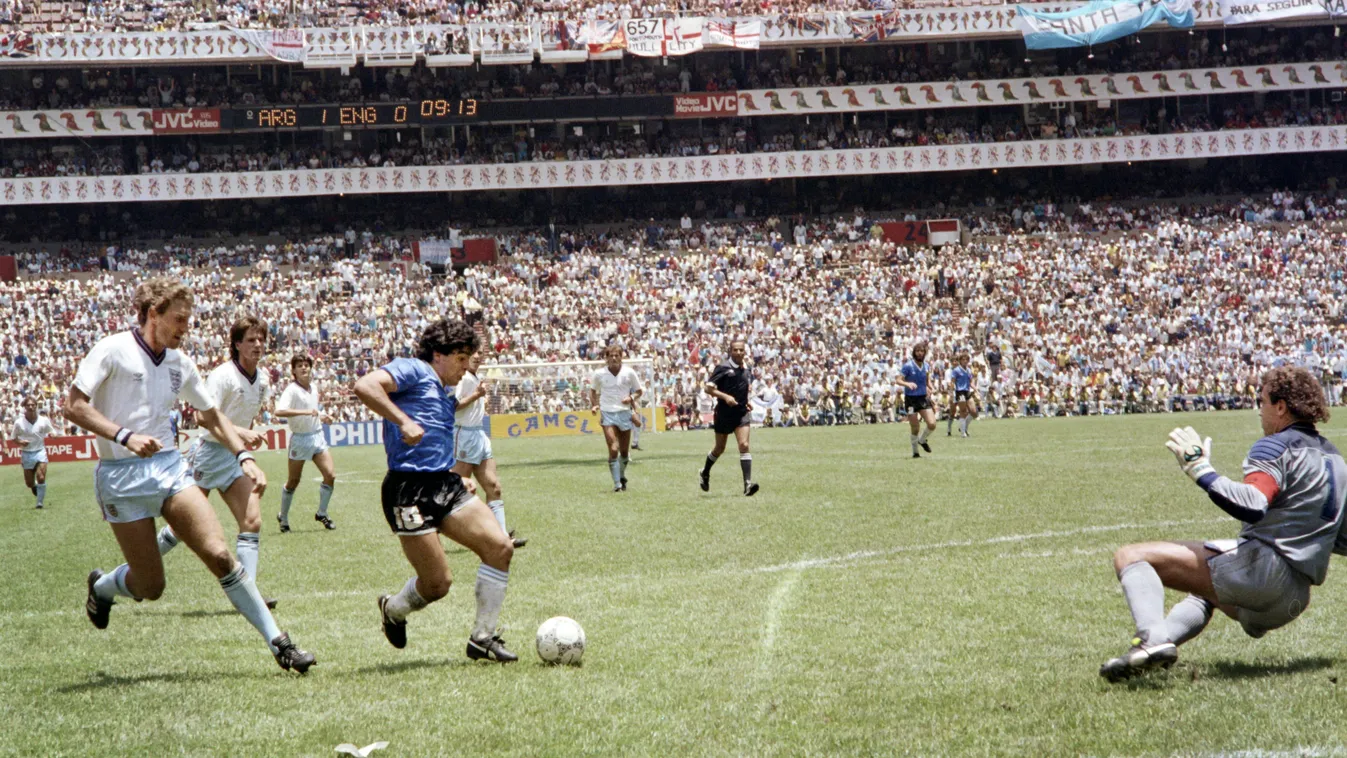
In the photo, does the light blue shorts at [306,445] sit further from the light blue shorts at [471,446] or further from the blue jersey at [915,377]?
the blue jersey at [915,377]

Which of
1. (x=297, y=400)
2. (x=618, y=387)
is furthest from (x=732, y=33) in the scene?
(x=297, y=400)

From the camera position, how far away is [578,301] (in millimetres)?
49312

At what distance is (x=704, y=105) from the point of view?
58719 mm

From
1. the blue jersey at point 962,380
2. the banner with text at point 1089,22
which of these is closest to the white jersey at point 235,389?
the blue jersey at point 962,380

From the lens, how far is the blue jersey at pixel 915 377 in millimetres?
A: 23703

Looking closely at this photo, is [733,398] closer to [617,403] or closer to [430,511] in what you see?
[617,403]

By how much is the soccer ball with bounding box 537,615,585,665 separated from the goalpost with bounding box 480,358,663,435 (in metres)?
34.5

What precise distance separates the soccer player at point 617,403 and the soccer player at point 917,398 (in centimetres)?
587

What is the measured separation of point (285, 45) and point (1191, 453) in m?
55.3

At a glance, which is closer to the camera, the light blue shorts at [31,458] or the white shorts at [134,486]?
the white shorts at [134,486]

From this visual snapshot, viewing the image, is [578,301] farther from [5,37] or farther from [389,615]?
[389,615]

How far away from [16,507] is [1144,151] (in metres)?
50.0

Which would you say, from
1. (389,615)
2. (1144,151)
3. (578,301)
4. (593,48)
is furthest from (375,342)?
(389,615)

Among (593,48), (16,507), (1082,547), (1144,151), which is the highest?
(593,48)
